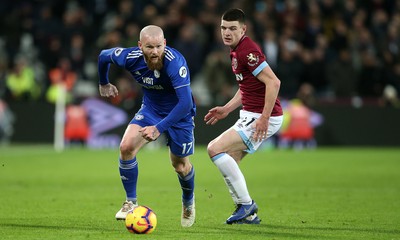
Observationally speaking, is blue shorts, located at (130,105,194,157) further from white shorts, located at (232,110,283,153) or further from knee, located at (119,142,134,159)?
white shorts, located at (232,110,283,153)

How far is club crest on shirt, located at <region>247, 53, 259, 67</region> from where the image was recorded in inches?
340

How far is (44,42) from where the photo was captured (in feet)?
75.3

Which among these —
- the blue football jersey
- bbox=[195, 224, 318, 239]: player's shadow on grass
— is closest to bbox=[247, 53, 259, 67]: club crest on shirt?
the blue football jersey

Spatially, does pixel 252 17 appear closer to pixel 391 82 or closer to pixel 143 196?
pixel 391 82

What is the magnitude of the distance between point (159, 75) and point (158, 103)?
48 centimetres

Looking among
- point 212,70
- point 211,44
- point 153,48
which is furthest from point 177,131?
point 211,44

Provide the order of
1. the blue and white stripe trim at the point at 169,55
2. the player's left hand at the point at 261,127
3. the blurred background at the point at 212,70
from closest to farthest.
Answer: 1. the blue and white stripe trim at the point at 169,55
2. the player's left hand at the point at 261,127
3. the blurred background at the point at 212,70

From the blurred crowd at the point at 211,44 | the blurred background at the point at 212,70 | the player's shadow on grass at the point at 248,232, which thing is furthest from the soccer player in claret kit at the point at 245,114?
the blurred crowd at the point at 211,44

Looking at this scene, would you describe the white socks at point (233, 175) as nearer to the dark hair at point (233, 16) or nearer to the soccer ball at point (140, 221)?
the soccer ball at point (140, 221)

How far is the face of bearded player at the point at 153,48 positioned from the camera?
317 inches

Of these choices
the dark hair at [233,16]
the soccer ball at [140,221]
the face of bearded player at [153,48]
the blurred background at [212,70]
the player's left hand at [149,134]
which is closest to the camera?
the player's left hand at [149,134]

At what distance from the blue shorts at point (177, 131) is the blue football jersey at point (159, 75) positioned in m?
0.10

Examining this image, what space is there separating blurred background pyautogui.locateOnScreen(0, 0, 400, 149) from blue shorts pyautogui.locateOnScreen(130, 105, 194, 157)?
1233 cm

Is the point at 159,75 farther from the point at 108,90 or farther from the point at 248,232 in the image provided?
the point at 248,232
